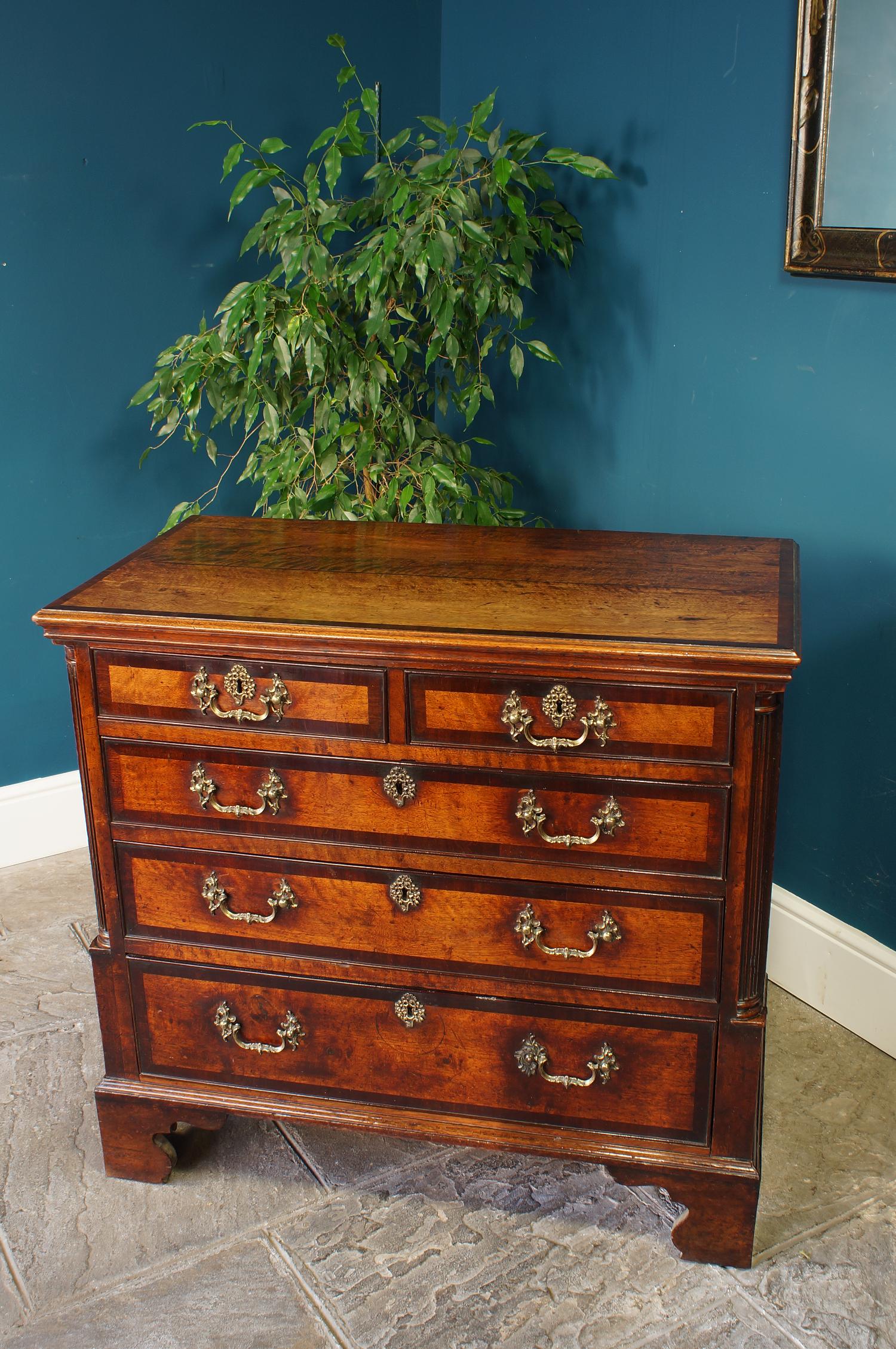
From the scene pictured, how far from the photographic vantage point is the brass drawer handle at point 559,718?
1.58m

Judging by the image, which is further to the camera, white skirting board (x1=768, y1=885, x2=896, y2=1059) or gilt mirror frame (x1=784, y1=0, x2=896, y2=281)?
white skirting board (x1=768, y1=885, x2=896, y2=1059)

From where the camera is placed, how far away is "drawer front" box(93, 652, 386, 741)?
1.66 meters

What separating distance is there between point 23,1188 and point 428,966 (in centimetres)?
78

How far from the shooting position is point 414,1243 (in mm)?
1846

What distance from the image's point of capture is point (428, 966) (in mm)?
1773

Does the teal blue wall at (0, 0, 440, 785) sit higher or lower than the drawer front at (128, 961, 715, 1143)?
higher

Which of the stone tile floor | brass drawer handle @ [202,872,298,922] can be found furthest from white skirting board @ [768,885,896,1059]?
brass drawer handle @ [202,872,298,922]

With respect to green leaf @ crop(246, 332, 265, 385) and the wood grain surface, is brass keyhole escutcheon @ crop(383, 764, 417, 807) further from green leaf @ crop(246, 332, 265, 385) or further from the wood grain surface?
green leaf @ crop(246, 332, 265, 385)

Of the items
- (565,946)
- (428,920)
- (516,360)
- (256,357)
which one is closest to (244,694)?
(428,920)

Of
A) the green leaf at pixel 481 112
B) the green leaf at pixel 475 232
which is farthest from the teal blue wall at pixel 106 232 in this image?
the green leaf at pixel 475 232

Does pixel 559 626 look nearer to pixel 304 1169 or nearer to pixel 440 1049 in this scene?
pixel 440 1049

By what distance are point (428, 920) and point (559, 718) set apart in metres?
0.37

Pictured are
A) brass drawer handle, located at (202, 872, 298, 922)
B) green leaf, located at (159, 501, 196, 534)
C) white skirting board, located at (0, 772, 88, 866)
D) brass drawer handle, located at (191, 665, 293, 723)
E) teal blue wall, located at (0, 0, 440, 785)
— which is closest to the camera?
brass drawer handle, located at (191, 665, 293, 723)

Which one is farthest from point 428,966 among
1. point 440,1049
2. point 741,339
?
point 741,339
